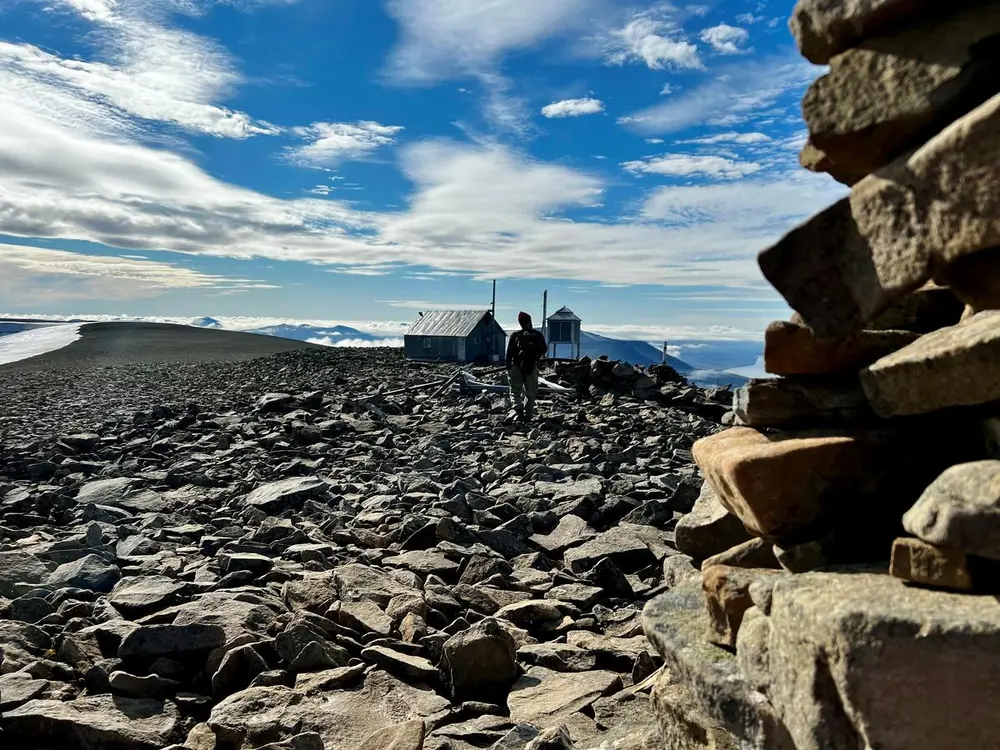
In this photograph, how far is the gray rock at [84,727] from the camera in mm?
4516

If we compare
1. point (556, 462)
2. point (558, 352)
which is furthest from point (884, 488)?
point (558, 352)

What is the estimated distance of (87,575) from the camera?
7.05 metres

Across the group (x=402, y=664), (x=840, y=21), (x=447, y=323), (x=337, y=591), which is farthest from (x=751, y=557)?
(x=447, y=323)

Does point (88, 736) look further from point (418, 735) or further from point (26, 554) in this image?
point (26, 554)

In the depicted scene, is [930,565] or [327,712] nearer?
[930,565]

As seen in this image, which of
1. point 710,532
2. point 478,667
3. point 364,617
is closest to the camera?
point 710,532

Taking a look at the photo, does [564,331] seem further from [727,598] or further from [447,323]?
[727,598]

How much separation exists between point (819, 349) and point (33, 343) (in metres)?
86.6

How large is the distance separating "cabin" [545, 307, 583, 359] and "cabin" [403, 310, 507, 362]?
3.34 meters

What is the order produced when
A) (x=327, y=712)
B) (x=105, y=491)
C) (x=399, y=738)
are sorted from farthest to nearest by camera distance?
(x=105, y=491) < (x=327, y=712) < (x=399, y=738)

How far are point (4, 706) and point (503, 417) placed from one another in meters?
15.1

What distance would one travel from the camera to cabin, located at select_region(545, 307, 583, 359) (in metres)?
50.8

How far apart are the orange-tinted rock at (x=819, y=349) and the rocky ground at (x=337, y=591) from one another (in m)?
1.89

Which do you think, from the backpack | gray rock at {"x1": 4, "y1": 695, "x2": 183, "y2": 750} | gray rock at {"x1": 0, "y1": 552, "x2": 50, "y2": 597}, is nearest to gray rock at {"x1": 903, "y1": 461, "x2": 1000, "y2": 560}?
gray rock at {"x1": 4, "y1": 695, "x2": 183, "y2": 750}
